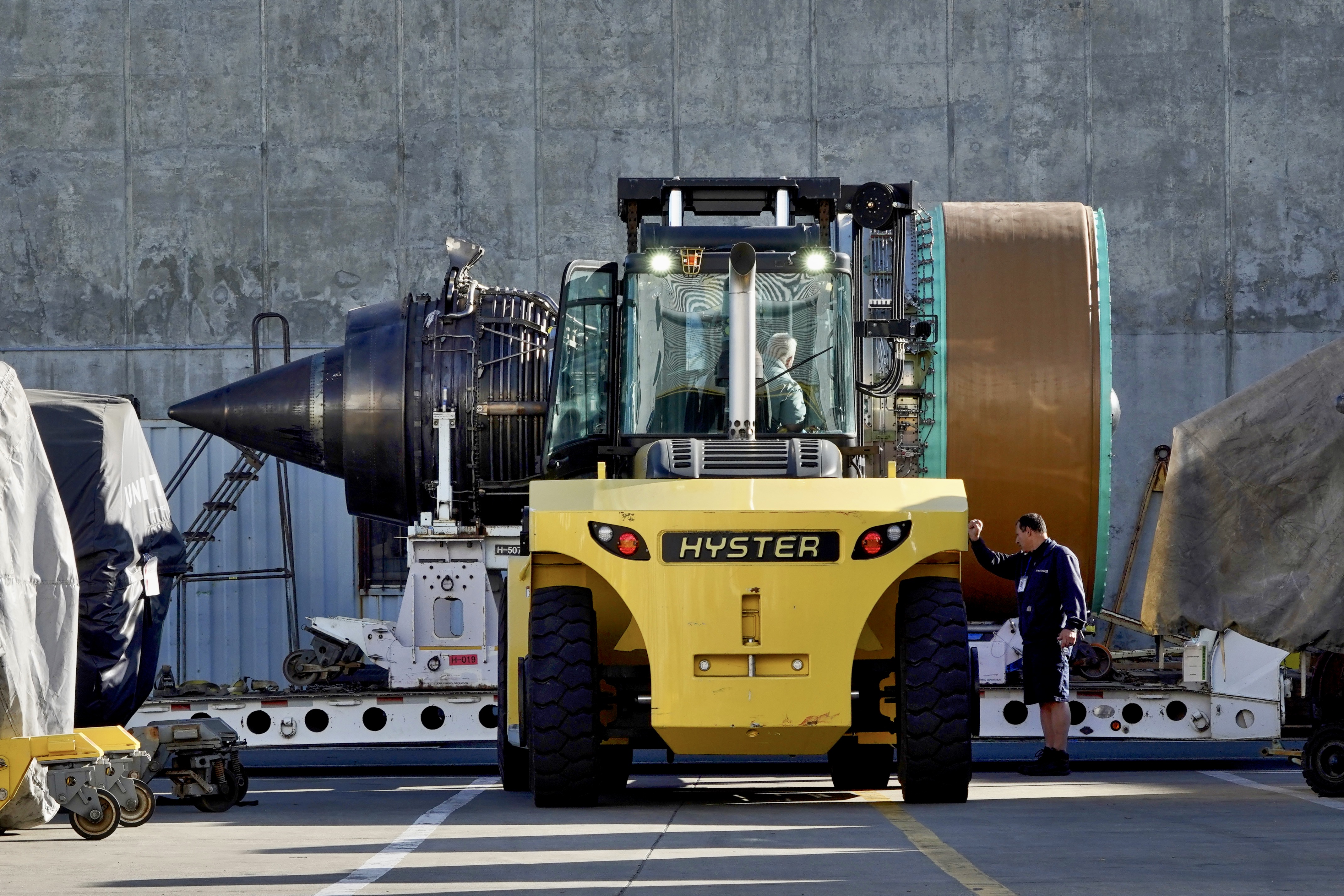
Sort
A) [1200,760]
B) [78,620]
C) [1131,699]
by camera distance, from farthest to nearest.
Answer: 1. [1200,760]
2. [1131,699]
3. [78,620]

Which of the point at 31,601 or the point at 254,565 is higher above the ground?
the point at 31,601

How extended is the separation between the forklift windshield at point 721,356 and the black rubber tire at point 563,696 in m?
1.24

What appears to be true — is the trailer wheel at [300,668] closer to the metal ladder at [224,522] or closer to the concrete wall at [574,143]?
the metal ladder at [224,522]

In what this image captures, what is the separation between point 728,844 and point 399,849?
1337mm

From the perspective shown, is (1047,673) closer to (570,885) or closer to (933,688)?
(933,688)

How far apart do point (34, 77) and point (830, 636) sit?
14.2 metres

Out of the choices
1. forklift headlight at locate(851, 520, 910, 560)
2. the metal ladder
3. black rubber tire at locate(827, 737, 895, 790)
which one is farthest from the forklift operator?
the metal ladder

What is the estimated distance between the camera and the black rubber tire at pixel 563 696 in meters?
8.52

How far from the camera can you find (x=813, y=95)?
19000mm

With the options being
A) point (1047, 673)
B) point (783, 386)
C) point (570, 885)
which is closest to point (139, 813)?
point (570, 885)

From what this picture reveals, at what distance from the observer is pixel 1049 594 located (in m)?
10.9

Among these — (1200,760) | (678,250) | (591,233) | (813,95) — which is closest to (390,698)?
(678,250)

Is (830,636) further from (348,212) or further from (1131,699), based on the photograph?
(348,212)

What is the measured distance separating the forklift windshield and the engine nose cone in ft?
12.8
